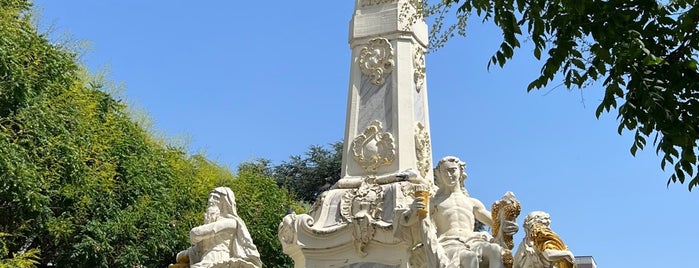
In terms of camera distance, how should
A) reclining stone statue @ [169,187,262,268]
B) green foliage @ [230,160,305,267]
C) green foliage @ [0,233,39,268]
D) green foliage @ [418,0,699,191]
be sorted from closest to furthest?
green foliage @ [418,0,699,191], reclining stone statue @ [169,187,262,268], green foliage @ [0,233,39,268], green foliage @ [230,160,305,267]

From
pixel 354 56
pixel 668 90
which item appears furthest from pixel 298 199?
pixel 668 90

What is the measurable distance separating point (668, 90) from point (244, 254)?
18.6 ft

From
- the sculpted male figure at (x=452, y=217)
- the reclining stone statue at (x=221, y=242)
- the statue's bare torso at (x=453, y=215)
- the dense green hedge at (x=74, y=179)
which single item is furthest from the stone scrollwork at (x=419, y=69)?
the dense green hedge at (x=74, y=179)

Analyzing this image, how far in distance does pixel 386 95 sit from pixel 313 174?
74.6ft

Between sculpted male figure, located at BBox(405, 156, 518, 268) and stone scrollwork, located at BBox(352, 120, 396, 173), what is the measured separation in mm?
1605

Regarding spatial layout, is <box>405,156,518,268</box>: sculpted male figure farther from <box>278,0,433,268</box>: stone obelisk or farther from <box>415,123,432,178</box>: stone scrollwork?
<box>415,123,432,178</box>: stone scrollwork

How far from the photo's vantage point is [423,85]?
47.2 ft

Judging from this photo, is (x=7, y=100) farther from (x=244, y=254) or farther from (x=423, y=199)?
(x=423, y=199)

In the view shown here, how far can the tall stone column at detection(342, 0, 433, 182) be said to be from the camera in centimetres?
1375

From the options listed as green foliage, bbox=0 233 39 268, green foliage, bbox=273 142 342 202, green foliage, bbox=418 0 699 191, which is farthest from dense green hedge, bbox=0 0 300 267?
green foliage, bbox=418 0 699 191

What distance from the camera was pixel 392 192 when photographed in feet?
42.9

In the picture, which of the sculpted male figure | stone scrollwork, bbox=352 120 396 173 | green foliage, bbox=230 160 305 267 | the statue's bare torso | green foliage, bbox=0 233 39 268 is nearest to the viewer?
the sculpted male figure

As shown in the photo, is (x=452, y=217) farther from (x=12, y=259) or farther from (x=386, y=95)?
(x=12, y=259)

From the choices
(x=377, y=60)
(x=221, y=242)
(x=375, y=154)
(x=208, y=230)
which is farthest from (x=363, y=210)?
(x=377, y=60)
